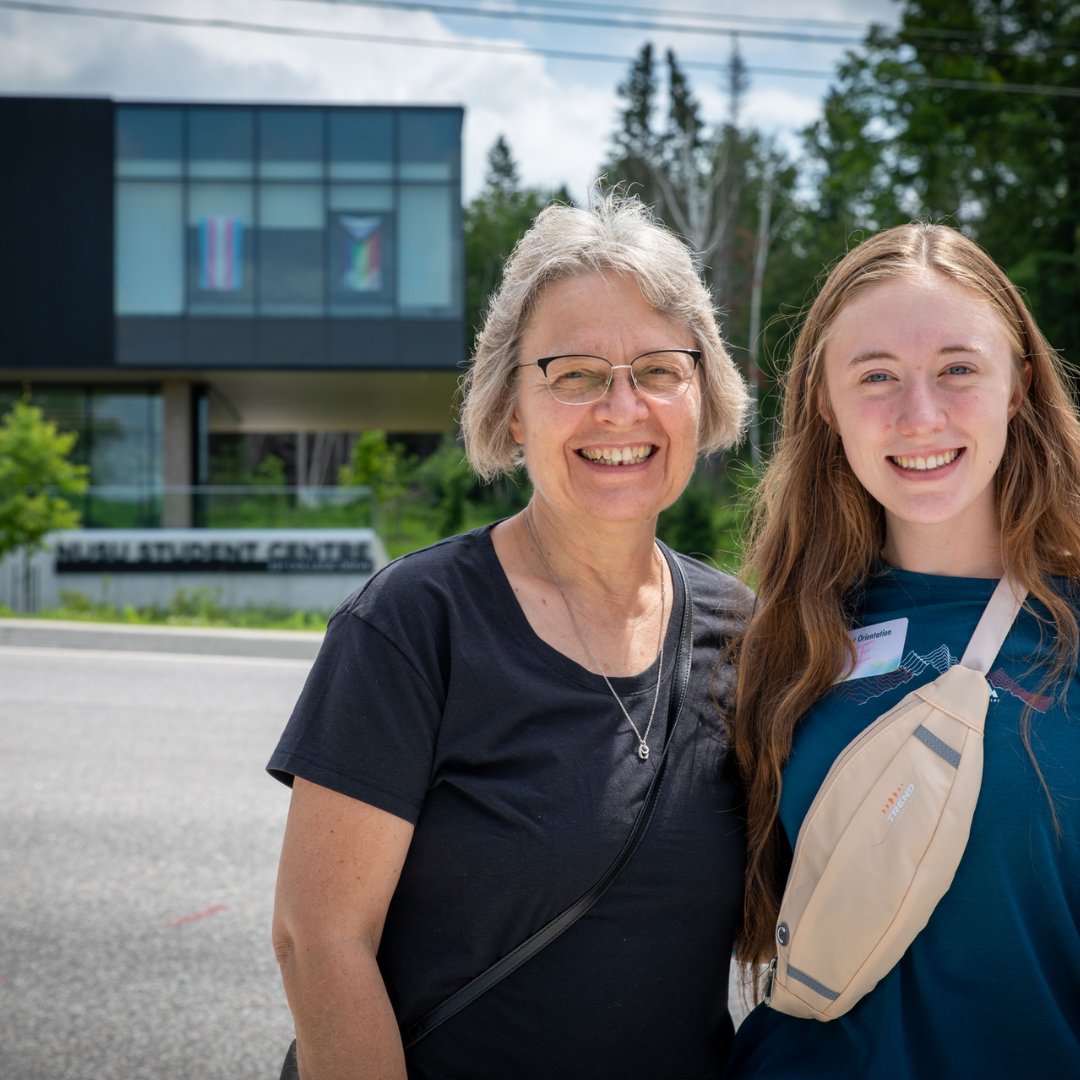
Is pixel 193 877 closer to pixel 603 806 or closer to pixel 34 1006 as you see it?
pixel 34 1006

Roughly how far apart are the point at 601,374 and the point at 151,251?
24.4 metres

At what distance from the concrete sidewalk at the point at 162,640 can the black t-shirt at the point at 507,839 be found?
38.2ft

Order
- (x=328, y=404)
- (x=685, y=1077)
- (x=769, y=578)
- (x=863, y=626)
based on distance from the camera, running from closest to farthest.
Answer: (x=685, y=1077) < (x=863, y=626) < (x=769, y=578) < (x=328, y=404)

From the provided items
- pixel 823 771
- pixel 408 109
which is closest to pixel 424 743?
pixel 823 771

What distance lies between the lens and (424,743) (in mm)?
1850

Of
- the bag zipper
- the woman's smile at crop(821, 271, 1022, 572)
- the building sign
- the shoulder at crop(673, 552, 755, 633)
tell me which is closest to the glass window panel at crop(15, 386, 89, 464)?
the building sign

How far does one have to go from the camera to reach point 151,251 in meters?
23.9

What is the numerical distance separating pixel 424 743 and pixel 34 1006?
9.55 ft

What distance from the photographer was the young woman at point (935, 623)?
5.65ft

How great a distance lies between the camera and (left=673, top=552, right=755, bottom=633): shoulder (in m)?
2.36

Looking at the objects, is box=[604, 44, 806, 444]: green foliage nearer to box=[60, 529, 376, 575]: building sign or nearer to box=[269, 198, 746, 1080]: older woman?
box=[60, 529, 376, 575]: building sign

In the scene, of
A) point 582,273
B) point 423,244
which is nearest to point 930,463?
point 582,273

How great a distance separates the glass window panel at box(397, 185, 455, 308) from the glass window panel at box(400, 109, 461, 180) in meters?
0.37

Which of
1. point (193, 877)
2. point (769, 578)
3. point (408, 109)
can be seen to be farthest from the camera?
point (408, 109)
